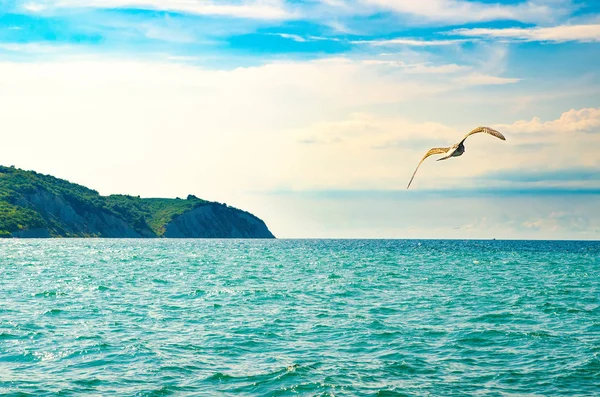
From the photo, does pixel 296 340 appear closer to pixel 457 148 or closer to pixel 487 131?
pixel 457 148

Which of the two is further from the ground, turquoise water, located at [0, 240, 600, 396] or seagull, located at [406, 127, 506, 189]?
seagull, located at [406, 127, 506, 189]

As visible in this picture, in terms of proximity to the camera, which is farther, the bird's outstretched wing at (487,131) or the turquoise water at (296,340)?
the turquoise water at (296,340)

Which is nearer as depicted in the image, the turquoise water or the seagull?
the seagull

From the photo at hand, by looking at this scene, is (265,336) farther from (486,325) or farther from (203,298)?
(203,298)

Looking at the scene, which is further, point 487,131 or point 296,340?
point 296,340

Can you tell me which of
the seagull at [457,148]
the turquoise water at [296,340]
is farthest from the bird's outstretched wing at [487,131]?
the turquoise water at [296,340]

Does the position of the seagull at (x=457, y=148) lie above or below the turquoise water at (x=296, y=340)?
above

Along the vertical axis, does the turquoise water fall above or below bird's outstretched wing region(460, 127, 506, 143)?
below

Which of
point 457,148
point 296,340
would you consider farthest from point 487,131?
point 296,340

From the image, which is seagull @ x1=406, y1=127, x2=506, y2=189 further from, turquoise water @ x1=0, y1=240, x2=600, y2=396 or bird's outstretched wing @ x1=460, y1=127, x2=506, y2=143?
turquoise water @ x1=0, y1=240, x2=600, y2=396

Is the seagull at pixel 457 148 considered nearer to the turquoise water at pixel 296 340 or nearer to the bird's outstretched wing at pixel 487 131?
the bird's outstretched wing at pixel 487 131

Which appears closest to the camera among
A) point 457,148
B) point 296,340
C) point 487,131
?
point 487,131

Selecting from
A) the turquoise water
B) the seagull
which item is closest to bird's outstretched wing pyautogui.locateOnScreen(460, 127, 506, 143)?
the seagull

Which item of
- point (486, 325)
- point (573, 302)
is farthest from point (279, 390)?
point (573, 302)
